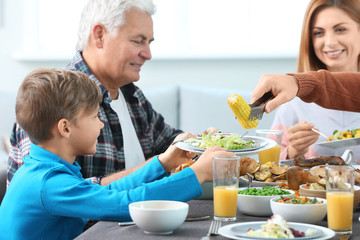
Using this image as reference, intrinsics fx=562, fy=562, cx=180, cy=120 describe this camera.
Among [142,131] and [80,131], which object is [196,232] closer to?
[80,131]

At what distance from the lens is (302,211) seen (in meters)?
1.25

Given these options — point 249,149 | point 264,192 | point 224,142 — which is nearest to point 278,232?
point 264,192

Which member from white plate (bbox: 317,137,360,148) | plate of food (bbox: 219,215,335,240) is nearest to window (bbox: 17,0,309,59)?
white plate (bbox: 317,137,360,148)

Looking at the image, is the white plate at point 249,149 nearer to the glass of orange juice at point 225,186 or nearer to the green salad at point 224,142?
the green salad at point 224,142

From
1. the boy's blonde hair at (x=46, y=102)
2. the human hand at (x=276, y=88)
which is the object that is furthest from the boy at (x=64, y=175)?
the human hand at (x=276, y=88)

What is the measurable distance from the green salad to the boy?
9 centimetres

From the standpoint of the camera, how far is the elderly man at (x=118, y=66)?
2.37m

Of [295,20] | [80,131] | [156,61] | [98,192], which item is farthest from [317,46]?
[98,192]

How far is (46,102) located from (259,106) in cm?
65

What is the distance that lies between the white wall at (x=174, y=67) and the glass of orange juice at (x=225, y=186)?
8.65 feet

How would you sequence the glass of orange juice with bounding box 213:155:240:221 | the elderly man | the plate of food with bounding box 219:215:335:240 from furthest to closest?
the elderly man → the glass of orange juice with bounding box 213:155:240:221 → the plate of food with bounding box 219:215:335:240

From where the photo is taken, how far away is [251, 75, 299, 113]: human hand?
1.78 m

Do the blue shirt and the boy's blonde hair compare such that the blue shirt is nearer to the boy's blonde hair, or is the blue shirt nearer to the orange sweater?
the boy's blonde hair

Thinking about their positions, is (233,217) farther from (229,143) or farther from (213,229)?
(229,143)
